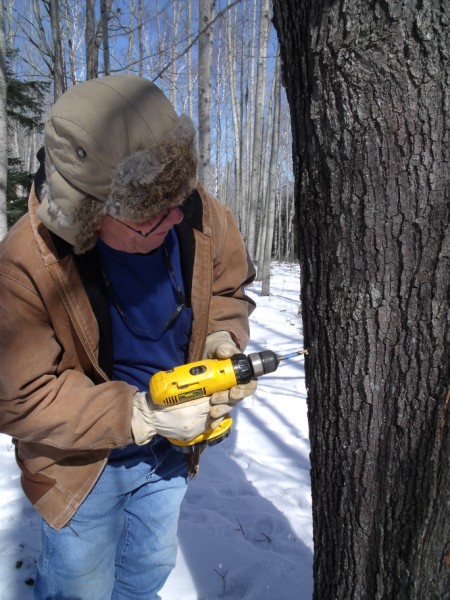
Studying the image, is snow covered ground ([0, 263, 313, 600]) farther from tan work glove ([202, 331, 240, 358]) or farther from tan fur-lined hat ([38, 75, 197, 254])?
tan fur-lined hat ([38, 75, 197, 254])

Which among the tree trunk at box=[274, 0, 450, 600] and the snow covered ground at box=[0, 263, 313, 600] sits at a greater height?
the tree trunk at box=[274, 0, 450, 600]

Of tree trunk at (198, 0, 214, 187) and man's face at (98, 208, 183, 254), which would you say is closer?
man's face at (98, 208, 183, 254)

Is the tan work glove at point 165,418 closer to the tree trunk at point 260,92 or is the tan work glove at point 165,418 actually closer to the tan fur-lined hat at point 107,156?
the tan fur-lined hat at point 107,156

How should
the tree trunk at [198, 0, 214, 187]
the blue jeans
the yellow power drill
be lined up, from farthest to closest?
the tree trunk at [198, 0, 214, 187], the blue jeans, the yellow power drill

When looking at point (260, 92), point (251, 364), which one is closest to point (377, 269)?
point (251, 364)

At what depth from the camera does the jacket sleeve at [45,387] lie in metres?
1.13

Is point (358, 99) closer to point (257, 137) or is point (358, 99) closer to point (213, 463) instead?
point (213, 463)

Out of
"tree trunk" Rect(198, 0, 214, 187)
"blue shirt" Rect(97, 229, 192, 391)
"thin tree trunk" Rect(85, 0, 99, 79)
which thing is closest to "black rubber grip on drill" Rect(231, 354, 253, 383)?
"blue shirt" Rect(97, 229, 192, 391)

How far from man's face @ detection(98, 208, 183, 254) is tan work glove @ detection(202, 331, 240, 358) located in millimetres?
423

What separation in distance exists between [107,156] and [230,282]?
0.75 metres

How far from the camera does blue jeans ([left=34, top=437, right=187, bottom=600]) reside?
1.36m

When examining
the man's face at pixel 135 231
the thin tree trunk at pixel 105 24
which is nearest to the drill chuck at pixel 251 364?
the man's face at pixel 135 231

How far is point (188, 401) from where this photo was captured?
130 cm

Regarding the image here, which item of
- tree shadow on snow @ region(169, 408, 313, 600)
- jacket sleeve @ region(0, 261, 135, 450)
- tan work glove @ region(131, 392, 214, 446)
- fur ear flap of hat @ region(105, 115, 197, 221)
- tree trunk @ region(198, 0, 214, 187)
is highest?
tree trunk @ region(198, 0, 214, 187)
